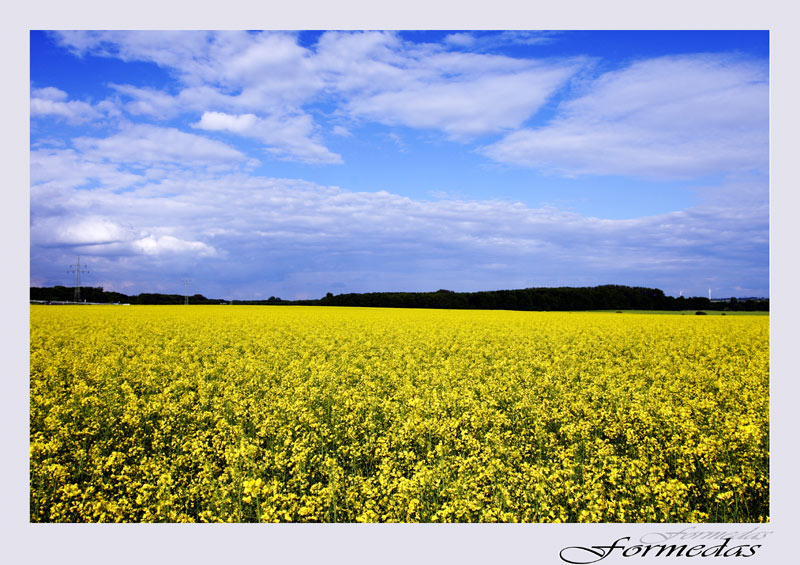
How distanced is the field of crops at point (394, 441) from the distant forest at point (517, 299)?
72.2 feet

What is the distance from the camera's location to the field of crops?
4.94 m

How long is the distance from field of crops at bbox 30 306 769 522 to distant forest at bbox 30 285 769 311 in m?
22.0

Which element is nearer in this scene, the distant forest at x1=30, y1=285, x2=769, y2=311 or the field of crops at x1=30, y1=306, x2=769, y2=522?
the field of crops at x1=30, y1=306, x2=769, y2=522

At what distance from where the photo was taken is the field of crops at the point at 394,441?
4.94m

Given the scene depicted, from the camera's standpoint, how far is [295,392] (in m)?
8.54

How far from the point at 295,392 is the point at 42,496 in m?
3.87

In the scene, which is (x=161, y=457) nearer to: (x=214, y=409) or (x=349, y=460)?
(x=214, y=409)

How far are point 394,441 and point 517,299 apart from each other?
3915 centimetres

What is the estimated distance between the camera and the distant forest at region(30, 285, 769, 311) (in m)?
34.0

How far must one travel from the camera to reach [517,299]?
44.0 meters

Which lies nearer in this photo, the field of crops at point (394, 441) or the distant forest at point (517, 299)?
the field of crops at point (394, 441)

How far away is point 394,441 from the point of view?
623 cm

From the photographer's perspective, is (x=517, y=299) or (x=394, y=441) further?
(x=517, y=299)

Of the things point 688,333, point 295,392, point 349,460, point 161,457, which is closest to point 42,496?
point 161,457
